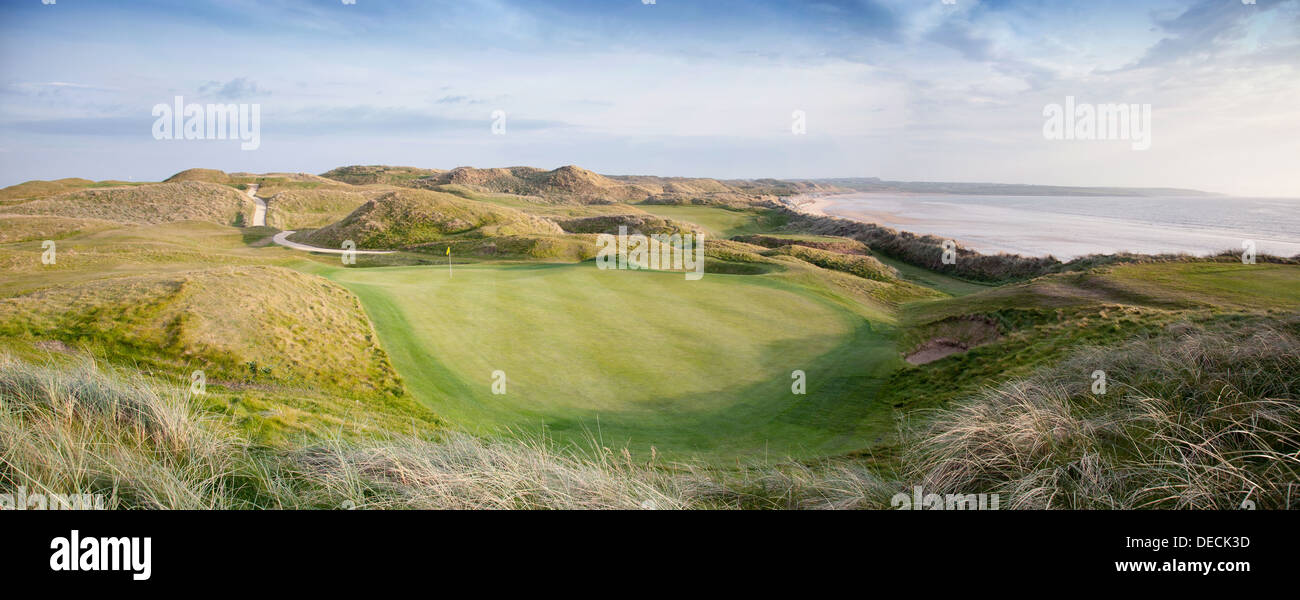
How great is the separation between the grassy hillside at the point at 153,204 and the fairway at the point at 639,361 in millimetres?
58486

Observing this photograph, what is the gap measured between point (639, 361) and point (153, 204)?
2984 inches

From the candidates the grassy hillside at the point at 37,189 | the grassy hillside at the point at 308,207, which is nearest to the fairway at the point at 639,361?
the grassy hillside at the point at 308,207

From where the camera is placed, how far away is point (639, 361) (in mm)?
11297

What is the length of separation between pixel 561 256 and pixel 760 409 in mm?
26220

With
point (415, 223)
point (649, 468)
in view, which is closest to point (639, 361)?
point (649, 468)

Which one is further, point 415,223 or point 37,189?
point 37,189

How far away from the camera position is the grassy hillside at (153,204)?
5656 centimetres

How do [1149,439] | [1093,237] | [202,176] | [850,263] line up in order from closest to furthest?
[1149,439]
[850,263]
[1093,237]
[202,176]

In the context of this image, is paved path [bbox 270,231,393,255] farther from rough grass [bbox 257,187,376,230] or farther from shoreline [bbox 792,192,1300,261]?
shoreline [bbox 792,192,1300,261]

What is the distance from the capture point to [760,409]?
9.65 m

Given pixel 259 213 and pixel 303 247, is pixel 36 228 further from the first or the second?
pixel 259 213

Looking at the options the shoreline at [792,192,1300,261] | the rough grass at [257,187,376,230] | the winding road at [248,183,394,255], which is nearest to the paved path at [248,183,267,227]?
the winding road at [248,183,394,255]
